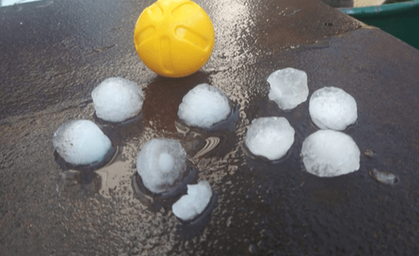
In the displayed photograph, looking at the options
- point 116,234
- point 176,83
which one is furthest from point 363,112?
point 116,234

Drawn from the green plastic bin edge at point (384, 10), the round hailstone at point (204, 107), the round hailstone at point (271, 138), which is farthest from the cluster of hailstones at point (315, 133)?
the green plastic bin edge at point (384, 10)

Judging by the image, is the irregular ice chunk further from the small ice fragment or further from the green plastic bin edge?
the green plastic bin edge

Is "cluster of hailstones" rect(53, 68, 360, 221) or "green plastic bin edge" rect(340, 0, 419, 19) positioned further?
"green plastic bin edge" rect(340, 0, 419, 19)

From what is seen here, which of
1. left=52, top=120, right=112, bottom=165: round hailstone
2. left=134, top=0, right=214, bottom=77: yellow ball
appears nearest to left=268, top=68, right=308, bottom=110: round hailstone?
left=134, top=0, right=214, bottom=77: yellow ball

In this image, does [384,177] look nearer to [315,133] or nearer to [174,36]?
[315,133]

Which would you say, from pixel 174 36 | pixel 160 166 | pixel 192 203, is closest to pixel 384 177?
pixel 192 203

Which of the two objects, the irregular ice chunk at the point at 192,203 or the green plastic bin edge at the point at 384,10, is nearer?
the irregular ice chunk at the point at 192,203

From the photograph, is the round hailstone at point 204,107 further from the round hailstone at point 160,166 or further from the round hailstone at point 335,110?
the round hailstone at point 335,110
